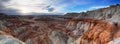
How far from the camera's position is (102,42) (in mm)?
36281

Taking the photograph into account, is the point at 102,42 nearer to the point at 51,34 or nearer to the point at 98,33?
the point at 98,33

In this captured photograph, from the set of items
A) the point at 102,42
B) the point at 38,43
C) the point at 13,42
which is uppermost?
the point at 13,42

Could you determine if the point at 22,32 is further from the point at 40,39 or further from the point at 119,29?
the point at 119,29

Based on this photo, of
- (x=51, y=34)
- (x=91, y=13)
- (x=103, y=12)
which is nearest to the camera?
(x=51, y=34)

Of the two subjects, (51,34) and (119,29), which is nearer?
(119,29)

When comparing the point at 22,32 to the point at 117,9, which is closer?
the point at 22,32

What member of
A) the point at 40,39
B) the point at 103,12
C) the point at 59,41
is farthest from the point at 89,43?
the point at 103,12

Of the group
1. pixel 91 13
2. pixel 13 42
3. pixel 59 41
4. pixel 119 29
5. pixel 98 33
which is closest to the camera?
pixel 13 42

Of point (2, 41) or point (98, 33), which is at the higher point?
point (2, 41)

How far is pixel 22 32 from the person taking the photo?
3300 inches

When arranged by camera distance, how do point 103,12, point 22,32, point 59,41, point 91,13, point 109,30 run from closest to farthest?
point 109,30 → point 59,41 → point 22,32 → point 103,12 → point 91,13

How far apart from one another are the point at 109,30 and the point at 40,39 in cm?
3189

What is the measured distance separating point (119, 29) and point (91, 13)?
8937 cm

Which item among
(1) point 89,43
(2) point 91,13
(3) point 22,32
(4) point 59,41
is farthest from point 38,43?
(2) point 91,13
